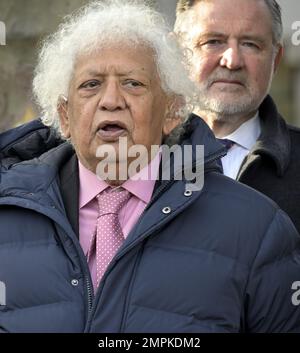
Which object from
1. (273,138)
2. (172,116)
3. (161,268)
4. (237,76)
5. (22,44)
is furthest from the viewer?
(22,44)

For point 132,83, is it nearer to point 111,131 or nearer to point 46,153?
point 111,131

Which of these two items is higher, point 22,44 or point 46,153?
point 22,44

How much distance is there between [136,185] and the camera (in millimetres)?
3520

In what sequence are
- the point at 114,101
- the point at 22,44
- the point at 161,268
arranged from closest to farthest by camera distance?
the point at 161,268, the point at 114,101, the point at 22,44

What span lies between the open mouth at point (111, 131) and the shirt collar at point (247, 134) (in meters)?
1.00

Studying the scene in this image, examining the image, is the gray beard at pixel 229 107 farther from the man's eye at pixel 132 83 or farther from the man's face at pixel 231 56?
the man's eye at pixel 132 83

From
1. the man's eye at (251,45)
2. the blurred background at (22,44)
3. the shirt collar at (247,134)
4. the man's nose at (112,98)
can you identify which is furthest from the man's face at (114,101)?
the blurred background at (22,44)

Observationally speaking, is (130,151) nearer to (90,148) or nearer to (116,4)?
(90,148)

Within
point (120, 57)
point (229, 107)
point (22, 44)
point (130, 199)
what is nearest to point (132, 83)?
point (120, 57)

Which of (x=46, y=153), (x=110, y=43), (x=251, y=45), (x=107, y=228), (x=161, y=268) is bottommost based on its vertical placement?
(x=161, y=268)

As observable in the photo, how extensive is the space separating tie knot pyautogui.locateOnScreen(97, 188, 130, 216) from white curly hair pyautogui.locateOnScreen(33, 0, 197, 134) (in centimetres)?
36

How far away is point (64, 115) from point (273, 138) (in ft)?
3.25

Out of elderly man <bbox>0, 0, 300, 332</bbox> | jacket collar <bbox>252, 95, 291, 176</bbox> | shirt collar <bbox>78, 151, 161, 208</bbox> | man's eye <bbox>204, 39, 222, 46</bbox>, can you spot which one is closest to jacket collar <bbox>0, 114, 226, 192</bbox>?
elderly man <bbox>0, 0, 300, 332</bbox>
